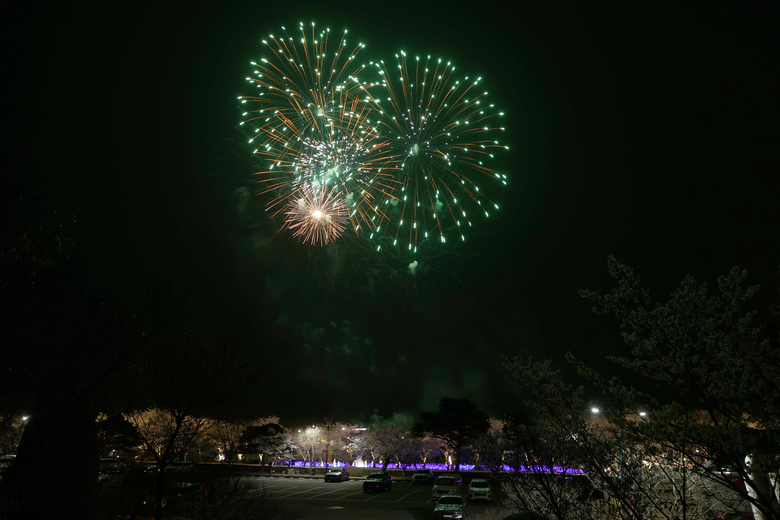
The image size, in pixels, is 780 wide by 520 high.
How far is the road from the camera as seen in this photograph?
65.1ft

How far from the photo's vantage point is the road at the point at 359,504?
781 inches

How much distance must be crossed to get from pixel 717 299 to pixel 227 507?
10.6 m

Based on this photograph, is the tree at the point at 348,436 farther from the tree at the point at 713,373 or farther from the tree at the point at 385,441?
the tree at the point at 713,373

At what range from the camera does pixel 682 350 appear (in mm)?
3312

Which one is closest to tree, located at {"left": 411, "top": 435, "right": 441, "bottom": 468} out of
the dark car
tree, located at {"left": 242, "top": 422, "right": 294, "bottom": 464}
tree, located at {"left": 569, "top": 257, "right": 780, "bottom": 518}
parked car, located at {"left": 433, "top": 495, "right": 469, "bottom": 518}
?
tree, located at {"left": 242, "top": 422, "right": 294, "bottom": 464}

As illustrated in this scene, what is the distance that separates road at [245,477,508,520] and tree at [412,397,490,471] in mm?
16235

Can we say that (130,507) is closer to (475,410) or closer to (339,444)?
(475,410)

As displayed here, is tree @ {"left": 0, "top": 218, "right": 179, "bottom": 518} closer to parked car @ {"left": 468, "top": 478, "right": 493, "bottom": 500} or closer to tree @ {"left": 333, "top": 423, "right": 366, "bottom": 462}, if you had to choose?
parked car @ {"left": 468, "top": 478, "right": 493, "bottom": 500}

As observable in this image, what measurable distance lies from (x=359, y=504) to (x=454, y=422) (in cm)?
2536

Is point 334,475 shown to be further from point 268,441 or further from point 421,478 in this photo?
point 268,441

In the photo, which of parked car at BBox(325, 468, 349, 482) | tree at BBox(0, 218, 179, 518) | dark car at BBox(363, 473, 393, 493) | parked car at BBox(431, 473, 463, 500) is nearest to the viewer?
tree at BBox(0, 218, 179, 518)

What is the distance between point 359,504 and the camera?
23781 mm

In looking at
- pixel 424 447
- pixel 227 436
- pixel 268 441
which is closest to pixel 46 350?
pixel 227 436

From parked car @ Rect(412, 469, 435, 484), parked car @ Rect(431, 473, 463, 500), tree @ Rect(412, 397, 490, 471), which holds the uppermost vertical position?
tree @ Rect(412, 397, 490, 471)
